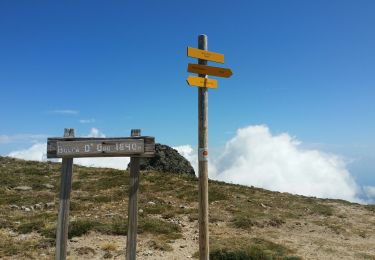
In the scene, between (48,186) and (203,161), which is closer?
(203,161)

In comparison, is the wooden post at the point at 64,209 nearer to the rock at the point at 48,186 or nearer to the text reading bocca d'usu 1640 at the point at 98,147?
the text reading bocca d'usu 1640 at the point at 98,147

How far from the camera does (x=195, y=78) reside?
29.7ft

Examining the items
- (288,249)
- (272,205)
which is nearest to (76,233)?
(288,249)

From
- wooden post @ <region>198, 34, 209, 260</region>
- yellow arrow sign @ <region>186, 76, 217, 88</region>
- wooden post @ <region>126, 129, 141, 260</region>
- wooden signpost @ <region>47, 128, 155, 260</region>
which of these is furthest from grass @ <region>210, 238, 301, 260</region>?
yellow arrow sign @ <region>186, 76, 217, 88</region>

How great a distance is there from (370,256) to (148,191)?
13.8 metres

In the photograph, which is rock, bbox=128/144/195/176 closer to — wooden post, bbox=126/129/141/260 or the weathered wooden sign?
wooden post, bbox=126/129/141/260

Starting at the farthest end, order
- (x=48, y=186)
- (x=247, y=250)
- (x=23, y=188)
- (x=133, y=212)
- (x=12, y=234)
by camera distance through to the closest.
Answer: (x=48, y=186)
(x=23, y=188)
(x=12, y=234)
(x=247, y=250)
(x=133, y=212)

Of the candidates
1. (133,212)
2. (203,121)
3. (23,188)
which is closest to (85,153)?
(133,212)

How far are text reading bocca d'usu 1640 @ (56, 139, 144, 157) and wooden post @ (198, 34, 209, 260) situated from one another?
1562 millimetres

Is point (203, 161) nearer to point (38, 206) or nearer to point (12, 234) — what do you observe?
point (12, 234)

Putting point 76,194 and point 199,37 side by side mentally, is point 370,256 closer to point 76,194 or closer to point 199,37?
point 199,37

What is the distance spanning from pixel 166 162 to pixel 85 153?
1052 inches

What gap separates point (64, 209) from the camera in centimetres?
861

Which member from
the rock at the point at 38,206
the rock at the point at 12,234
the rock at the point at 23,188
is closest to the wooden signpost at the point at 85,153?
the rock at the point at 12,234
